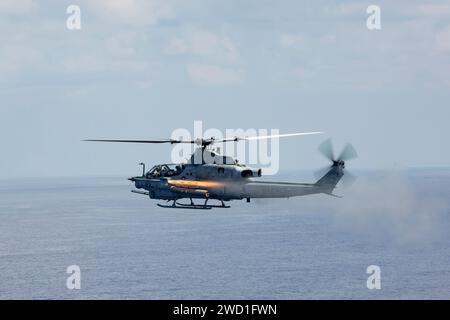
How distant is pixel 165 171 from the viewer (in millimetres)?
76812

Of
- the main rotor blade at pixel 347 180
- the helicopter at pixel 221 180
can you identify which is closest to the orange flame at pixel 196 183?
the helicopter at pixel 221 180

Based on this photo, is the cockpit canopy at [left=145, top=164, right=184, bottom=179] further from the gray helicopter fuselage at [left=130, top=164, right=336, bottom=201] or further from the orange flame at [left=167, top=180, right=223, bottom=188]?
the orange flame at [left=167, top=180, right=223, bottom=188]

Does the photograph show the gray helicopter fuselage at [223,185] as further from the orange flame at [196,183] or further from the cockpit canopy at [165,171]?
the cockpit canopy at [165,171]

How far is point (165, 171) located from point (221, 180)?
23.3ft

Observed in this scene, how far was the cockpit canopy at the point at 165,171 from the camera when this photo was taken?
76188 millimetres

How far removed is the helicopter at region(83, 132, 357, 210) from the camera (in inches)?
2837

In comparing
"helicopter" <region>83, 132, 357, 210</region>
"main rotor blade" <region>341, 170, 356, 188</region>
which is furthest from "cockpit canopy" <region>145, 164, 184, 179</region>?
"main rotor blade" <region>341, 170, 356, 188</region>

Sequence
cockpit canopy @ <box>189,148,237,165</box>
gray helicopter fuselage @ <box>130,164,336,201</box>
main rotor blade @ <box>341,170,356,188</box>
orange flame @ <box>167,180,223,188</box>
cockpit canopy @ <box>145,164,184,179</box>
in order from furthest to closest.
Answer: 1. cockpit canopy @ <box>145,164,184,179</box>
2. cockpit canopy @ <box>189,148,237,165</box>
3. orange flame @ <box>167,180,223,188</box>
4. gray helicopter fuselage @ <box>130,164,336,201</box>
5. main rotor blade @ <box>341,170,356,188</box>
